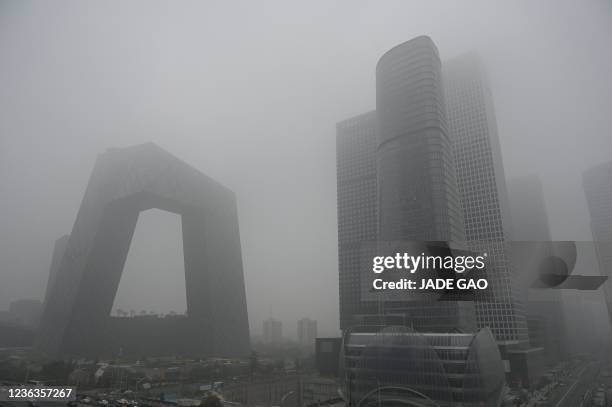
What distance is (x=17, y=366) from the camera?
62406mm

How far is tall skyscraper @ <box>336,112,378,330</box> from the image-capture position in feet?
303

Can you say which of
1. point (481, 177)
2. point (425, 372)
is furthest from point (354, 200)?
point (425, 372)

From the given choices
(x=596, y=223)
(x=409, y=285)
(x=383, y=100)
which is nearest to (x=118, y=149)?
(x=383, y=100)

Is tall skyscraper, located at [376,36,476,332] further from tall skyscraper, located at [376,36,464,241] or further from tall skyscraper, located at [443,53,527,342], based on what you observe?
tall skyscraper, located at [443,53,527,342]

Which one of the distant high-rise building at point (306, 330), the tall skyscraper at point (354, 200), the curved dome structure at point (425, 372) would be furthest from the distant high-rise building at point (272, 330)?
the curved dome structure at point (425, 372)

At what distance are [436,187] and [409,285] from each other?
1760 inches

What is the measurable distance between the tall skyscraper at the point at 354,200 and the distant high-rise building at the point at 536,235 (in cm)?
3432

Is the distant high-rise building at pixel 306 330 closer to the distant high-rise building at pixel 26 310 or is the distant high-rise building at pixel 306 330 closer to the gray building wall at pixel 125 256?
the gray building wall at pixel 125 256

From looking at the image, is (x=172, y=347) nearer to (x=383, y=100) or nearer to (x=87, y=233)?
(x=87, y=233)

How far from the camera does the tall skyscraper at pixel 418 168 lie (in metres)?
65.0

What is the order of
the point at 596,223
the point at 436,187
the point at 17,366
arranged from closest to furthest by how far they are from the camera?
the point at 596,223
the point at 17,366
the point at 436,187

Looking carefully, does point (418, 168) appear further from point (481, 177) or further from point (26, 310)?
point (26, 310)

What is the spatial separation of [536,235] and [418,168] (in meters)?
42.4

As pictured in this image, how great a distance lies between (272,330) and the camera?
144m
